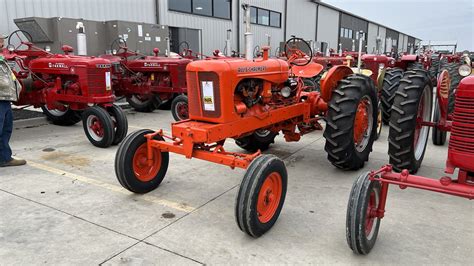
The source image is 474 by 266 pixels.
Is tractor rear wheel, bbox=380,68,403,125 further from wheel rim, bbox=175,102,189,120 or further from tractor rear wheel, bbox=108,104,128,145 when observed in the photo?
tractor rear wheel, bbox=108,104,128,145

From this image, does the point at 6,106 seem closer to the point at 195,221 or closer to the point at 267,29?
the point at 195,221

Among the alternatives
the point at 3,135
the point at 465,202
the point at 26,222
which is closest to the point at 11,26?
the point at 3,135

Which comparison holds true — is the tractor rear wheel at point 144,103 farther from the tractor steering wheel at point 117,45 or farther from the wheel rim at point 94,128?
the wheel rim at point 94,128

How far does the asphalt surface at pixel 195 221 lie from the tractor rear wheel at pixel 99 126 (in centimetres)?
74

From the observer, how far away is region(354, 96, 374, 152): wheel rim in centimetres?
461

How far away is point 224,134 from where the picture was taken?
3463 millimetres

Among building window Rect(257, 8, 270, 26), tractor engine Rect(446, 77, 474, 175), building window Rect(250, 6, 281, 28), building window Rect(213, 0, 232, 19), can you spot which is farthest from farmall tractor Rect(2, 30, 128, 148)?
building window Rect(257, 8, 270, 26)

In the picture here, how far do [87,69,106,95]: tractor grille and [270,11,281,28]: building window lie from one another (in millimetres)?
14421

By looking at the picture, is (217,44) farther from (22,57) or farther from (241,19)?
(22,57)

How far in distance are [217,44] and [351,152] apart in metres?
11.8

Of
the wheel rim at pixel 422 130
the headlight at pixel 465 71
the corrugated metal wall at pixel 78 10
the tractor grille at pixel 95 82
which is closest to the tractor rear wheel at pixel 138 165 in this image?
the tractor grille at pixel 95 82

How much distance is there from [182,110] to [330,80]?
3884 millimetres

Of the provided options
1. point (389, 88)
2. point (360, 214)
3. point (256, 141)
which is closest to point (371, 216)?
point (360, 214)

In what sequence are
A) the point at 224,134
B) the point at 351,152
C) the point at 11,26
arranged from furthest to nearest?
the point at 11,26
the point at 351,152
the point at 224,134
